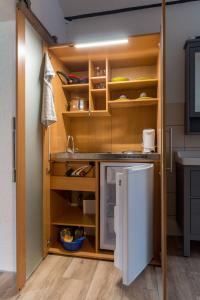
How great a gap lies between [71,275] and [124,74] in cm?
215

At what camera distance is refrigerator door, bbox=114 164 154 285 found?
4.84 ft

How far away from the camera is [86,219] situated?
2160 millimetres

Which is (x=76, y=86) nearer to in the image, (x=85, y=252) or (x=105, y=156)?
(x=105, y=156)

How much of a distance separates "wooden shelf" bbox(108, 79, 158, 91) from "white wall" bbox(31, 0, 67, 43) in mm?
843

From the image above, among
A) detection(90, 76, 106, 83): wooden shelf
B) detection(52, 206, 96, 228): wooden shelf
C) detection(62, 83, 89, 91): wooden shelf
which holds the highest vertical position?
detection(90, 76, 106, 83): wooden shelf

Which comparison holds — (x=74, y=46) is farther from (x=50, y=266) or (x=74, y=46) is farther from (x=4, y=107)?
(x=50, y=266)

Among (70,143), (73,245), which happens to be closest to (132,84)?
(70,143)

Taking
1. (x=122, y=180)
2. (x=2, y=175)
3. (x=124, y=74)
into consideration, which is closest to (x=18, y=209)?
(x=2, y=175)

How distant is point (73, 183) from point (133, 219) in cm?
71

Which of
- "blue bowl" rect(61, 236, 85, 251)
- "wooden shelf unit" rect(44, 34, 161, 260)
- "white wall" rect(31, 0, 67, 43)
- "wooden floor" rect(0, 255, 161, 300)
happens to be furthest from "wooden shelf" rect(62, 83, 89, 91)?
"wooden floor" rect(0, 255, 161, 300)

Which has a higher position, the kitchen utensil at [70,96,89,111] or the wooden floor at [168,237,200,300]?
the kitchen utensil at [70,96,89,111]

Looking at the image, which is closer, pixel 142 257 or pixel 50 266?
pixel 142 257

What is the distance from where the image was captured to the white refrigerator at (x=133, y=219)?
58.2 inches

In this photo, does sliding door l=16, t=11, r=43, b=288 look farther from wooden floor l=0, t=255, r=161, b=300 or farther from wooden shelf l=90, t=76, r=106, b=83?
wooden shelf l=90, t=76, r=106, b=83
